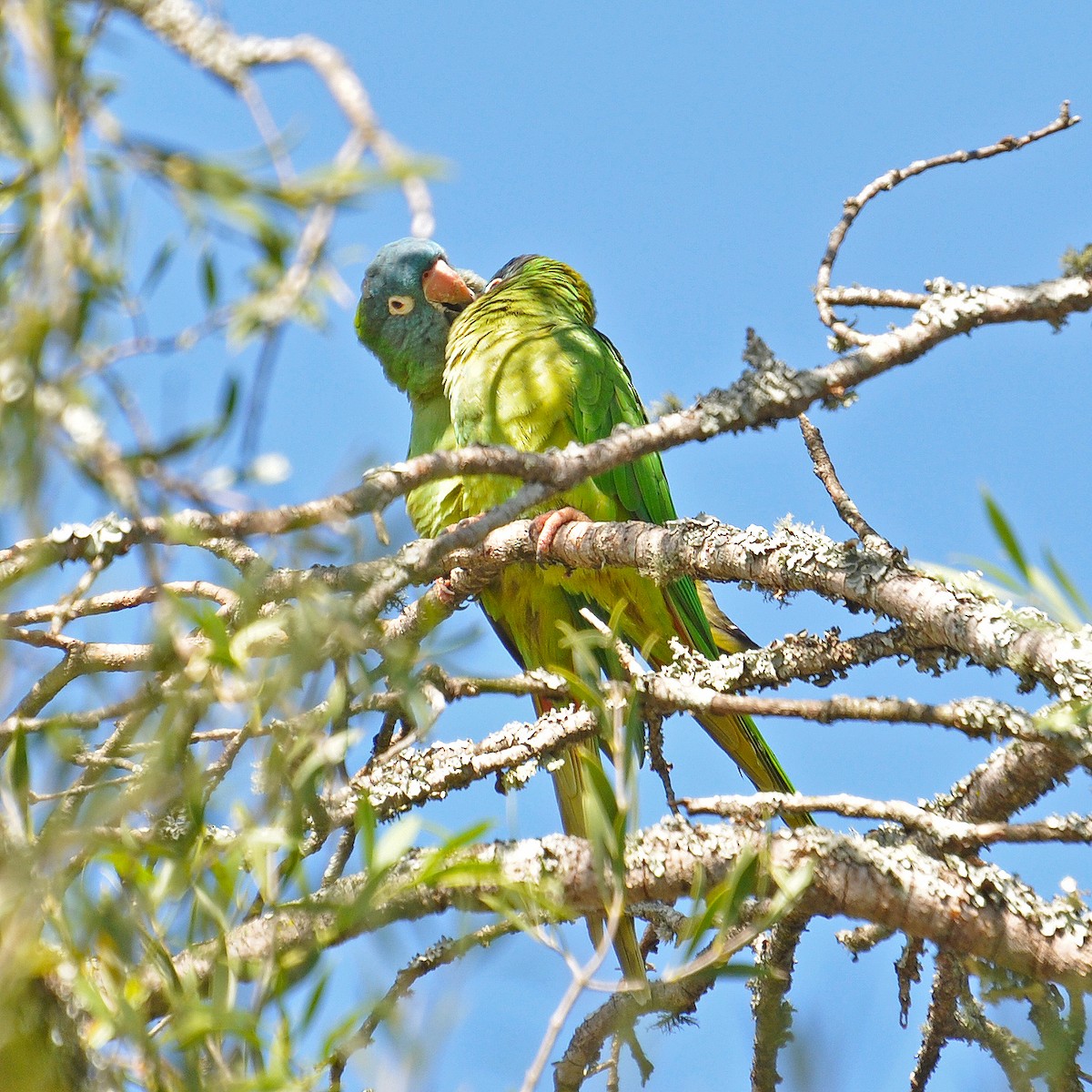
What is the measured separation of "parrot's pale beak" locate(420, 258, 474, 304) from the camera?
4.65 metres

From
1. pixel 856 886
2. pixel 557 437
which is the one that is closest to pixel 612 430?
pixel 557 437

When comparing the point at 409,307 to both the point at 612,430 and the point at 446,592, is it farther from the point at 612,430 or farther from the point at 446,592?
the point at 446,592

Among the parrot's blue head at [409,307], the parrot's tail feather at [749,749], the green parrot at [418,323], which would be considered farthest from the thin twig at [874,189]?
the parrot's blue head at [409,307]

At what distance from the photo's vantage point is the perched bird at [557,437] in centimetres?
338

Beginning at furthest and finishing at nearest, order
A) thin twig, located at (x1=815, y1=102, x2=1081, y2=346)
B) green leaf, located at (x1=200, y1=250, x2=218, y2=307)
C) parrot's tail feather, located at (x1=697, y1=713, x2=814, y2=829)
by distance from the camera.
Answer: parrot's tail feather, located at (x1=697, y1=713, x2=814, y2=829)
thin twig, located at (x1=815, y1=102, x2=1081, y2=346)
green leaf, located at (x1=200, y1=250, x2=218, y2=307)

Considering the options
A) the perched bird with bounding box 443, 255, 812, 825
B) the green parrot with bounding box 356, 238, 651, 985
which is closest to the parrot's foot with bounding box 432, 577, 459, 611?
the perched bird with bounding box 443, 255, 812, 825

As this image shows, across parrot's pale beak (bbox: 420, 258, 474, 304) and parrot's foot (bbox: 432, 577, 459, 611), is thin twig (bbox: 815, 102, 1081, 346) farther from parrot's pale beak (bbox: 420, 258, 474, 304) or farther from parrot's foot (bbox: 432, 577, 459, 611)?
parrot's pale beak (bbox: 420, 258, 474, 304)

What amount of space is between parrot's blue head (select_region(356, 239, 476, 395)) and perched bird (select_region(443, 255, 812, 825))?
20.1 inches

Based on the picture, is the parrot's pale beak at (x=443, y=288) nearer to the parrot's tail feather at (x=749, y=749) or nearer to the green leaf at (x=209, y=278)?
the parrot's tail feather at (x=749, y=749)

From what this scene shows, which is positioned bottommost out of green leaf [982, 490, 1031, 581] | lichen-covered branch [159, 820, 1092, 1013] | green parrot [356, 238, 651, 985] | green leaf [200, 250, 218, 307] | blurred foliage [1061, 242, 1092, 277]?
lichen-covered branch [159, 820, 1092, 1013]

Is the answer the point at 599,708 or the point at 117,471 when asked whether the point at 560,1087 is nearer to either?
the point at 599,708

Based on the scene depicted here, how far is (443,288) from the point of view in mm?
4648

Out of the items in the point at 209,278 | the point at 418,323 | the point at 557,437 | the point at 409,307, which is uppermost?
the point at 409,307

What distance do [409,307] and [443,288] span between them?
167 millimetres
